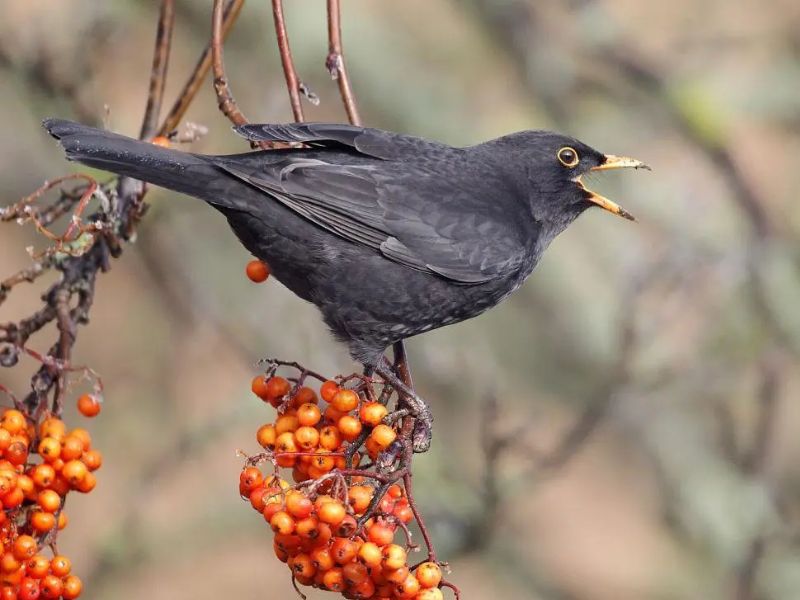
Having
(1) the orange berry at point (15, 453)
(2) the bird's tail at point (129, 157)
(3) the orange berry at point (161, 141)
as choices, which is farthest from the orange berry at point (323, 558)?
(3) the orange berry at point (161, 141)

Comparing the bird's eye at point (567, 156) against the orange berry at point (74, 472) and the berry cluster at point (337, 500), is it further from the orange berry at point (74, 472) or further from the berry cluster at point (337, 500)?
the orange berry at point (74, 472)

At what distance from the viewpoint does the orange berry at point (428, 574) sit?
8.64 ft

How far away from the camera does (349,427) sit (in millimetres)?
2807

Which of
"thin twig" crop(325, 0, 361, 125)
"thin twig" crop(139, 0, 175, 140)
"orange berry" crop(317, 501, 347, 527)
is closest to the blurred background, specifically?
"thin twig" crop(139, 0, 175, 140)

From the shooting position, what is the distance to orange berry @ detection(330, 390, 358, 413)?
2854 millimetres

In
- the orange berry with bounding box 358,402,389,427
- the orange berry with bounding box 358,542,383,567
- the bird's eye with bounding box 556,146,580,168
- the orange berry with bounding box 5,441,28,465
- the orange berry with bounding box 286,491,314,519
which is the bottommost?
the orange berry with bounding box 358,542,383,567

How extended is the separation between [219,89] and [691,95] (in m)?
A: 3.82

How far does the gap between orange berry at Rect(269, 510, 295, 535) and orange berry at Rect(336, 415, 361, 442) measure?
0.27 metres

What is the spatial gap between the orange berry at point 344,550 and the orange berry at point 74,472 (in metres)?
0.71

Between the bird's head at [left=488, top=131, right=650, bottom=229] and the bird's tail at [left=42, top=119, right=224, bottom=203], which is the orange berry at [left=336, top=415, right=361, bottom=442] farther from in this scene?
the bird's head at [left=488, top=131, right=650, bottom=229]

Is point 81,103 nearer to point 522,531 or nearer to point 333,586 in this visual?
point 333,586

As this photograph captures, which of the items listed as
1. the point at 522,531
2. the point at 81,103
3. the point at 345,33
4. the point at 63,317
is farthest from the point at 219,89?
the point at 522,531

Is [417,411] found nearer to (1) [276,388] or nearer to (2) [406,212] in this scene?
(1) [276,388]

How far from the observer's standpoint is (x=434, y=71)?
267 inches
